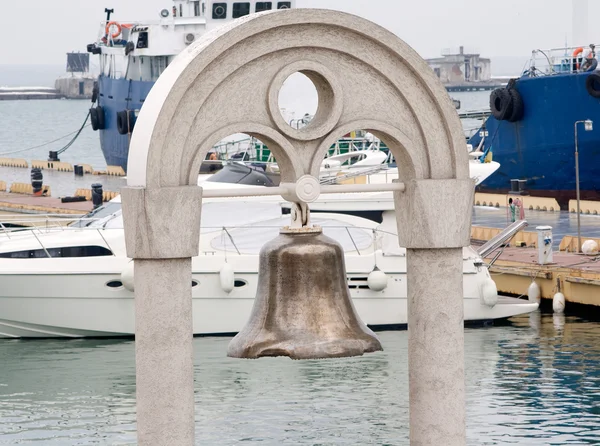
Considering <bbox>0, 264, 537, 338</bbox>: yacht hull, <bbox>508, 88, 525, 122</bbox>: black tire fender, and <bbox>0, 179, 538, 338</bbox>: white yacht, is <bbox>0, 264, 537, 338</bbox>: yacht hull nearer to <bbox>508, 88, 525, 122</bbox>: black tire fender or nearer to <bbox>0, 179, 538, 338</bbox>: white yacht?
<bbox>0, 179, 538, 338</bbox>: white yacht

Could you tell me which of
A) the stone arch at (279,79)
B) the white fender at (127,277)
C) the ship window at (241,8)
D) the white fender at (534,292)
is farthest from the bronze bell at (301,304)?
the ship window at (241,8)

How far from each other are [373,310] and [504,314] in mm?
2648

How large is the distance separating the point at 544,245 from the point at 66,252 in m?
9.85

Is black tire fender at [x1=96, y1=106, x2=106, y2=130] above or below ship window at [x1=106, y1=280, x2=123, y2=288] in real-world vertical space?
above

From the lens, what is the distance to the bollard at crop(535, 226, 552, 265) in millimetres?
27656

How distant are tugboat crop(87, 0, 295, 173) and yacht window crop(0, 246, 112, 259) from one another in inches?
1165

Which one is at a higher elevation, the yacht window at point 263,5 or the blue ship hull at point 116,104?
the yacht window at point 263,5

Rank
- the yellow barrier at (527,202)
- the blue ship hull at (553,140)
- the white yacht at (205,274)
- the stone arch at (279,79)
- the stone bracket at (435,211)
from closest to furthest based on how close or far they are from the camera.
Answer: the stone arch at (279,79)
the stone bracket at (435,211)
the white yacht at (205,274)
the yellow barrier at (527,202)
the blue ship hull at (553,140)

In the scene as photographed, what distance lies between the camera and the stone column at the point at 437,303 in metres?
9.13

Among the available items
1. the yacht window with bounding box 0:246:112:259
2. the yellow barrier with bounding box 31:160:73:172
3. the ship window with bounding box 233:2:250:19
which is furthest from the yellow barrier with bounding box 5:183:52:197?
the yacht window with bounding box 0:246:112:259

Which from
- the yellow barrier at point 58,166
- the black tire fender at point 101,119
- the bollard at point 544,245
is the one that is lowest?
the bollard at point 544,245

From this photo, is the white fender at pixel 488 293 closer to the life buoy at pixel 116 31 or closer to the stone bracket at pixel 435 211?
the stone bracket at pixel 435 211

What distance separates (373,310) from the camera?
26.0 meters

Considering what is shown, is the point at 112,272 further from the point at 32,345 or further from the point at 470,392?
the point at 470,392
